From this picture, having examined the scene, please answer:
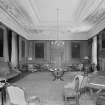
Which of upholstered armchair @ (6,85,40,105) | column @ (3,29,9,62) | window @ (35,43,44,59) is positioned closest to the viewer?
upholstered armchair @ (6,85,40,105)

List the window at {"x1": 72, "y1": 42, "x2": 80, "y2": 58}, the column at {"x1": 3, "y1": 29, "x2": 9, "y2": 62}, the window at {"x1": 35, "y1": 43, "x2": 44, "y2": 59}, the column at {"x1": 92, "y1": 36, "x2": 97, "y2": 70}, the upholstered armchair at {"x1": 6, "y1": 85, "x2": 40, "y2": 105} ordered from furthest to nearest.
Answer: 1. the window at {"x1": 35, "y1": 43, "x2": 44, "y2": 59}
2. the window at {"x1": 72, "y1": 42, "x2": 80, "y2": 58}
3. the column at {"x1": 92, "y1": 36, "x2": 97, "y2": 70}
4. the column at {"x1": 3, "y1": 29, "x2": 9, "y2": 62}
5. the upholstered armchair at {"x1": 6, "y1": 85, "x2": 40, "y2": 105}

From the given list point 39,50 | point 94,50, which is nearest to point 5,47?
point 39,50

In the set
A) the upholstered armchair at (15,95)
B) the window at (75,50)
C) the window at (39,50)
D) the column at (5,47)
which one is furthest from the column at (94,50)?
the upholstered armchair at (15,95)

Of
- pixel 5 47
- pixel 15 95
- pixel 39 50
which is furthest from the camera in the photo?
pixel 39 50

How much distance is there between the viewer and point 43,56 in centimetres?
1271

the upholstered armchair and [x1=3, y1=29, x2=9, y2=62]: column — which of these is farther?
[x1=3, y1=29, x2=9, y2=62]: column

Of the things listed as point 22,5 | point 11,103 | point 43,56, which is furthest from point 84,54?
point 11,103

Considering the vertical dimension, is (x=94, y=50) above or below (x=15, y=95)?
above

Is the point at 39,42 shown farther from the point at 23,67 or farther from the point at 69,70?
the point at 69,70

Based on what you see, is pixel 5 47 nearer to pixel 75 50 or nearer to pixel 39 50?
pixel 39 50

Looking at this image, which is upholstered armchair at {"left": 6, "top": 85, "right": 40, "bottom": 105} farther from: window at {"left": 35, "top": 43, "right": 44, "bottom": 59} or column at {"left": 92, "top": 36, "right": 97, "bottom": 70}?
window at {"left": 35, "top": 43, "right": 44, "bottom": 59}

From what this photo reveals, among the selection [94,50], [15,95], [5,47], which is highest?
[5,47]

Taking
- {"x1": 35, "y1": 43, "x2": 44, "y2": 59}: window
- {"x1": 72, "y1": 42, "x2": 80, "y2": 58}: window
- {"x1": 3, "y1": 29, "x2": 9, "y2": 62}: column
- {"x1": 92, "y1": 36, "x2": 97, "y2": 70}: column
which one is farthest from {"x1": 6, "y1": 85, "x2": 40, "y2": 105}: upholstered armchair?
{"x1": 72, "y1": 42, "x2": 80, "y2": 58}: window

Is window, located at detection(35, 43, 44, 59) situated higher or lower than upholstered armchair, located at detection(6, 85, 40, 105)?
higher
